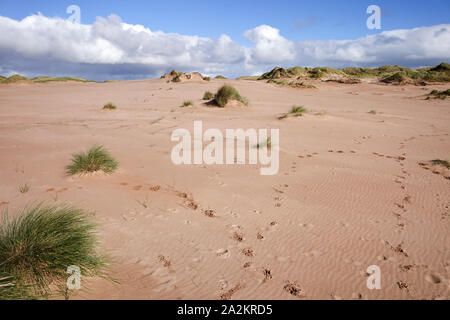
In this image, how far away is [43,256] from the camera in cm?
240

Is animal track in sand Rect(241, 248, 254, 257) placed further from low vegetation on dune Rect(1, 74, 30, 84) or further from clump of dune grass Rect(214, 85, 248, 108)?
low vegetation on dune Rect(1, 74, 30, 84)

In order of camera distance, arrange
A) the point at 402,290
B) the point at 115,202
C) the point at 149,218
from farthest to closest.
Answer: the point at 115,202
the point at 149,218
the point at 402,290

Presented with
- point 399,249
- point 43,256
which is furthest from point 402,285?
point 43,256

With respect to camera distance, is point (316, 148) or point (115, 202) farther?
point (316, 148)

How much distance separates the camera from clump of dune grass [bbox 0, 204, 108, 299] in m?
2.19

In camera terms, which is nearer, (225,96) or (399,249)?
(399,249)

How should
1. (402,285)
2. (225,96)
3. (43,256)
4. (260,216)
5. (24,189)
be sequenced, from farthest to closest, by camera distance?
(225,96)
(24,189)
(260,216)
(402,285)
(43,256)

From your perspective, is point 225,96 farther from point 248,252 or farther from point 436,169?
point 248,252

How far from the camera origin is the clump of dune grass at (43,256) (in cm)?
219

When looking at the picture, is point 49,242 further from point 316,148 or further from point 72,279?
point 316,148

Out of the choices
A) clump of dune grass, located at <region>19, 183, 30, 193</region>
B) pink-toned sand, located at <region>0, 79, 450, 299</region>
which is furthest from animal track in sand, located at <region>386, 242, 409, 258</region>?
clump of dune grass, located at <region>19, 183, 30, 193</region>
